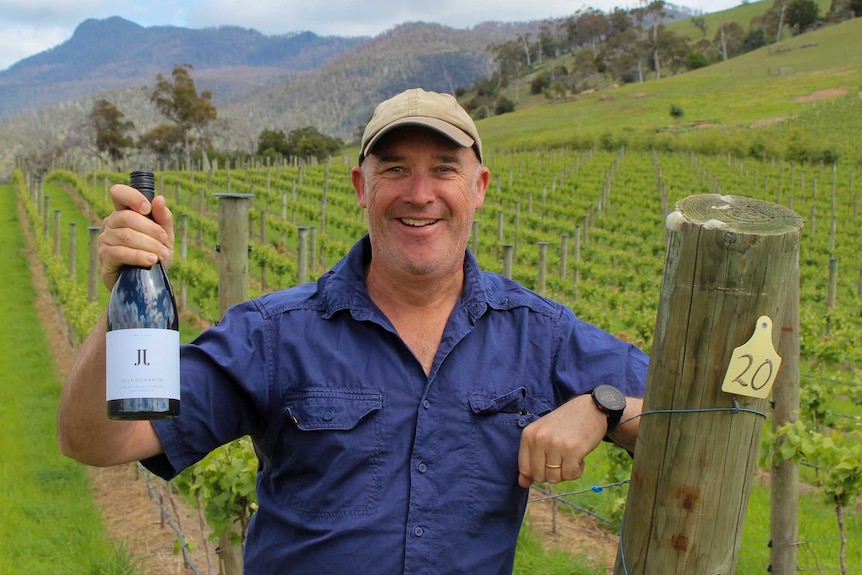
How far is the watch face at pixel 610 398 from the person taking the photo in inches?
80.7

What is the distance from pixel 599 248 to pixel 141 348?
2071 cm

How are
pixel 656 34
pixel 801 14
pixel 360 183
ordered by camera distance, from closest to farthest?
pixel 360 183, pixel 801 14, pixel 656 34

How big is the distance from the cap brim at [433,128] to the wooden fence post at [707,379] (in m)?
0.64

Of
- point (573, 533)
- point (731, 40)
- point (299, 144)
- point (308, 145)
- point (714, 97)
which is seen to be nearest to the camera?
point (573, 533)

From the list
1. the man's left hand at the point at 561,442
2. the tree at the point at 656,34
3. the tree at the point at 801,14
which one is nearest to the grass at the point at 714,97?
the tree at the point at 656,34

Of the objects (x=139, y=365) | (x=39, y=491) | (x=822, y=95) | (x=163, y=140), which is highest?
(x=822, y=95)

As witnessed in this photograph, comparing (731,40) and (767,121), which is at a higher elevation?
(731,40)

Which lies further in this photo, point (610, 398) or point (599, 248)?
point (599, 248)

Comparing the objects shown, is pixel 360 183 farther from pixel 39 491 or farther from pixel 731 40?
pixel 731 40

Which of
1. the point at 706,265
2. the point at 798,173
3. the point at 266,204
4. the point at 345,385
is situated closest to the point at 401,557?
the point at 345,385

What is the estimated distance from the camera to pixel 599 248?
21.8m

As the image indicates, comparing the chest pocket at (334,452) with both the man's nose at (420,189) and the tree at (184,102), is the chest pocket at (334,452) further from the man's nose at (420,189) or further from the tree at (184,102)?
the tree at (184,102)

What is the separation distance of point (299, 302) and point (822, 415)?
5578 millimetres

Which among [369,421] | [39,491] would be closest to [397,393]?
[369,421]
